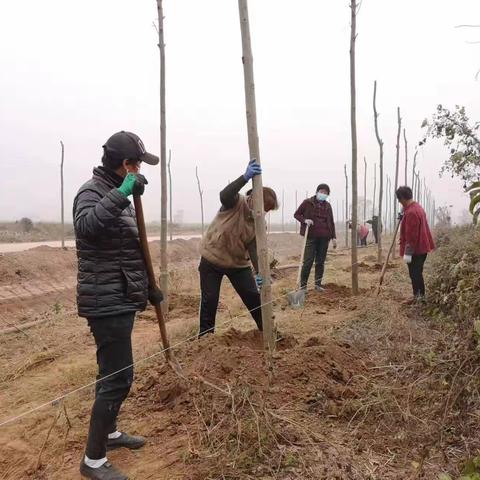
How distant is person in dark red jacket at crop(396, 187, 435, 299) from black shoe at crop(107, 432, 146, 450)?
3.74m

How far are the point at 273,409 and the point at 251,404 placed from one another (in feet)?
0.64

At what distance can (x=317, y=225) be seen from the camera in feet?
21.7

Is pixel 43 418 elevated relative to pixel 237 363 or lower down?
lower down

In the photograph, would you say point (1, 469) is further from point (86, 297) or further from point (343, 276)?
Answer: point (343, 276)

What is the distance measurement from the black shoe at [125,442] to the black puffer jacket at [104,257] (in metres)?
0.78

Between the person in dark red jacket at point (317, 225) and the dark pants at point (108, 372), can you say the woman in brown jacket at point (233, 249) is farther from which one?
the person in dark red jacket at point (317, 225)

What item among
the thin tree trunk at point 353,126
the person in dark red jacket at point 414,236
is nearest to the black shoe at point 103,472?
the person in dark red jacket at point 414,236

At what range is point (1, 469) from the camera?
2.54 metres

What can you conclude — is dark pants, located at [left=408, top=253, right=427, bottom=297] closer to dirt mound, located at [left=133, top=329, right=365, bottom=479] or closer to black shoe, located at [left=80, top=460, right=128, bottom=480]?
dirt mound, located at [left=133, top=329, right=365, bottom=479]

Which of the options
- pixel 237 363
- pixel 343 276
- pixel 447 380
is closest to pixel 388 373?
pixel 447 380

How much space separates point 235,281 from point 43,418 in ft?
5.65

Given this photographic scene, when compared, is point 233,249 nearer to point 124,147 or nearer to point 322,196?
point 124,147

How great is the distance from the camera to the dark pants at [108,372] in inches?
87.1

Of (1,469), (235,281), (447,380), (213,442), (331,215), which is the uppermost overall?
(331,215)
